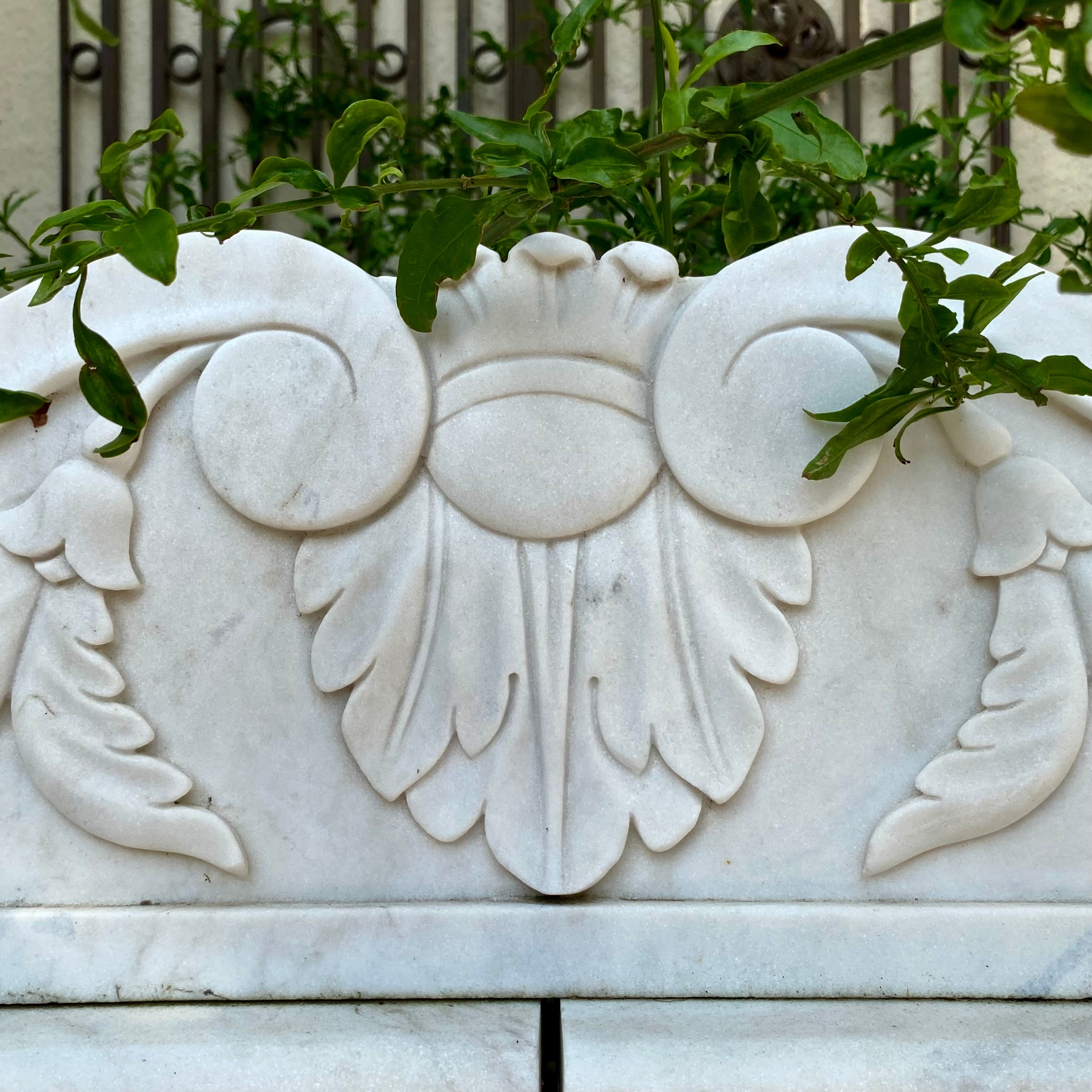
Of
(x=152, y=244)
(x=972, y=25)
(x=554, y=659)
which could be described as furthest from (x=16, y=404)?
(x=972, y=25)

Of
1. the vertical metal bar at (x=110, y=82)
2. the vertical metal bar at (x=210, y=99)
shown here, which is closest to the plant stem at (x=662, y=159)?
the vertical metal bar at (x=210, y=99)

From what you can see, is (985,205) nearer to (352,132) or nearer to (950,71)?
(352,132)

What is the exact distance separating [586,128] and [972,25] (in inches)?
11.8

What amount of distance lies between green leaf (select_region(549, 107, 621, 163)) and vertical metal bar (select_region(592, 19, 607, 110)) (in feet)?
3.92

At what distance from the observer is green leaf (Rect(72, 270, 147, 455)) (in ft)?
2.13

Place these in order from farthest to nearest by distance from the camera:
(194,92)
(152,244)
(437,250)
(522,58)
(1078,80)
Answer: (194,92)
(522,58)
(437,250)
(152,244)
(1078,80)

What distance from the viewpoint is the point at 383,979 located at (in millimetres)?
732

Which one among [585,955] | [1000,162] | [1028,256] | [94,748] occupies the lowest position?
[585,955]

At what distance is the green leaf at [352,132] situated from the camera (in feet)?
2.16

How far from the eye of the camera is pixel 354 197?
662 mm

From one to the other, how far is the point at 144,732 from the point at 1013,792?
0.60 metres

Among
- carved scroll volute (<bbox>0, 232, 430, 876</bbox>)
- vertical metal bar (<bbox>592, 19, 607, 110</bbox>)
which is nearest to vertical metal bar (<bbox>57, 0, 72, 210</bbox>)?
vertical metal bar (<bbox>592, 19, 607, 110</bbox>)

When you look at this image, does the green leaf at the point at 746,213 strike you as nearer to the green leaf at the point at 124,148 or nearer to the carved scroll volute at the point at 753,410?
the carved scroll volute at the point at 753,410

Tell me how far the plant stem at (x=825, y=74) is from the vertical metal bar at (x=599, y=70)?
127 cm
